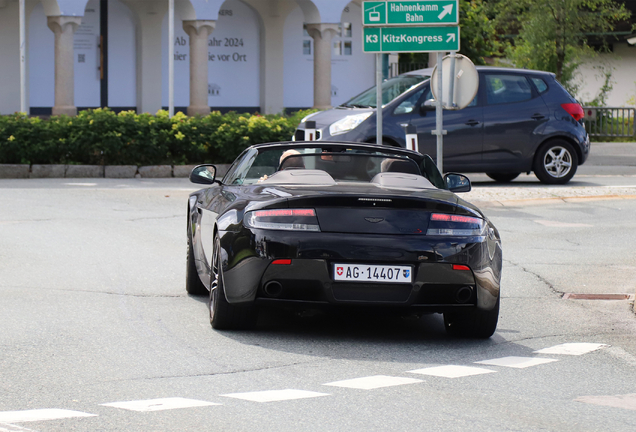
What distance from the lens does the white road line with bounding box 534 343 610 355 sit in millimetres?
6453

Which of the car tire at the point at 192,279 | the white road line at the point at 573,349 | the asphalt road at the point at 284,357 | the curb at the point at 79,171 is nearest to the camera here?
the asphalt road at the point at 284,357

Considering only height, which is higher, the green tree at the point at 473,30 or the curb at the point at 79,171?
the green tree at the point at 473,30

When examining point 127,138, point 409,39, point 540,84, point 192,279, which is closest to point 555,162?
point 540,84

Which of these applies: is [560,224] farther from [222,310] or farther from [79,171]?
[79,171]

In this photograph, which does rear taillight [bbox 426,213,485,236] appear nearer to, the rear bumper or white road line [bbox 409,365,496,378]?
the rear bumper

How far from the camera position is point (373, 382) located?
547 cm

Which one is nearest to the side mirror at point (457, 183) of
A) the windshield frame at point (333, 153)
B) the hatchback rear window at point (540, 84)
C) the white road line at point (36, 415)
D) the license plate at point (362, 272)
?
the windshield frame at point (333, 153)

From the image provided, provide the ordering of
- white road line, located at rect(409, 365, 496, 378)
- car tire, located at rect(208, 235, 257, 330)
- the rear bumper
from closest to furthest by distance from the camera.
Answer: white road line, located at rect(409, 365, 496, 378) < the rear bumper < car tire, located at rect(208, 235, 257, 330)

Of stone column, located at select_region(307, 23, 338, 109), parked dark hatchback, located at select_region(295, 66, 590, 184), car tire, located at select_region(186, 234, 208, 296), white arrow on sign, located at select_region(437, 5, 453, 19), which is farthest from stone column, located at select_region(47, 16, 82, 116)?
car tire, located at select_region(186, 234, 208, 296)

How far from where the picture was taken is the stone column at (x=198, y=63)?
27312 millimetres

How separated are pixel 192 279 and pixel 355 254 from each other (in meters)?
2.33

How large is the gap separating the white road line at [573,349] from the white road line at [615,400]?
111 cm

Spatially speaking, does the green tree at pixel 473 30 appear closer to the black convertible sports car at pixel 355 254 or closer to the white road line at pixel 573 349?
the white road line at pixel 573 349

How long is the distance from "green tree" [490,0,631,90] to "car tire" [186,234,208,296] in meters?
26.7
